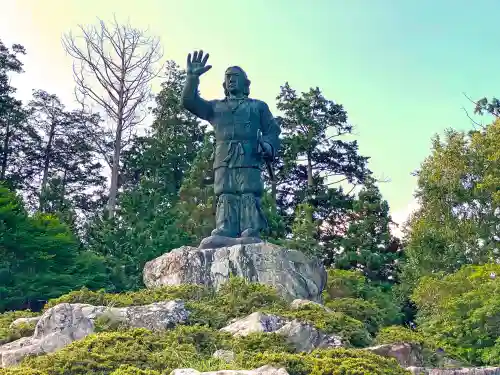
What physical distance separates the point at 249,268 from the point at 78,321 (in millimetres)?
2717

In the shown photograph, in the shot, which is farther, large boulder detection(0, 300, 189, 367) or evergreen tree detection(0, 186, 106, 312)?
evergreen tree detection(0, 186, 106, 312)

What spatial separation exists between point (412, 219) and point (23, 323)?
1678 cm

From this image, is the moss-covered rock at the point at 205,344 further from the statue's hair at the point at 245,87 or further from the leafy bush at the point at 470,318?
the leafy bush at the point at 470,318

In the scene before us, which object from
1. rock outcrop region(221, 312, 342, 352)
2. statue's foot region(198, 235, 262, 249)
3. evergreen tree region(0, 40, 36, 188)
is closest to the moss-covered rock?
rock outcrop region(221, 312, 342, 352)

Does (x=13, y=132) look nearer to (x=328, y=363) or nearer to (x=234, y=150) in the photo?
(x=234, y=150)

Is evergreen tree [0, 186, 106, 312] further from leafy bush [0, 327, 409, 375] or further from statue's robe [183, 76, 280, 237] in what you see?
leafy bush [0, 327, 409, 375]

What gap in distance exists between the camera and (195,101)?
1005 cm

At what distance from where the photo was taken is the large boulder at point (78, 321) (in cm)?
666

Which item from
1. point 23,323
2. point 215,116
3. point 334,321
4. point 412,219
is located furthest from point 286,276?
point 412,219

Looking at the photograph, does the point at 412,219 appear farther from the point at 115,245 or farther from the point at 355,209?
the point at 115,245

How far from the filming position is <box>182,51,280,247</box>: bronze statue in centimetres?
995

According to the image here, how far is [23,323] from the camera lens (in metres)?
8.05

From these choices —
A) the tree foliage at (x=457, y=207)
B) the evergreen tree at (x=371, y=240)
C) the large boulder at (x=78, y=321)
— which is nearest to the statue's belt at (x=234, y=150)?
the large boulder at (x=78, y=321)

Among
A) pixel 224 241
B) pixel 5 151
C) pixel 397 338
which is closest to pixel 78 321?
pixel 224 241
